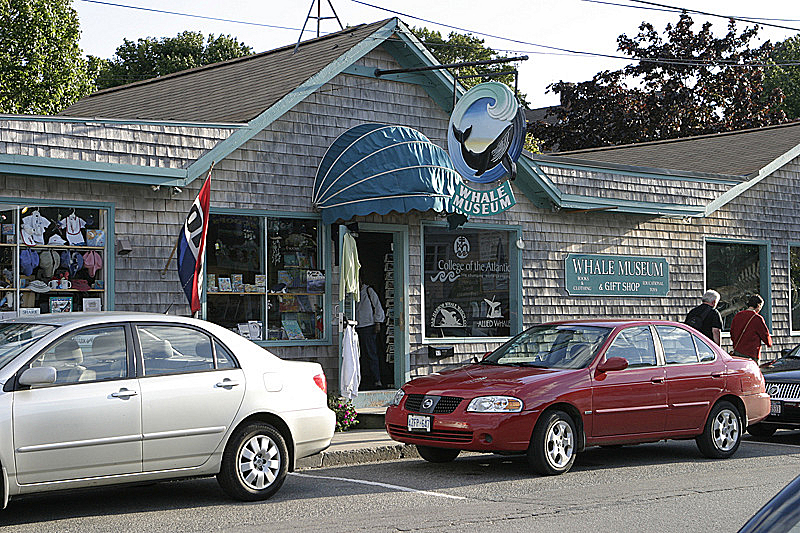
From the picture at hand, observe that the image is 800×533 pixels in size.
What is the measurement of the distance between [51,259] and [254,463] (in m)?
4.70

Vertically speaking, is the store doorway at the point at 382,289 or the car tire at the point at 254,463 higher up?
the store doorway at the point at 382,289

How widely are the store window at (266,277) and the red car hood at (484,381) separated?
3585 mm

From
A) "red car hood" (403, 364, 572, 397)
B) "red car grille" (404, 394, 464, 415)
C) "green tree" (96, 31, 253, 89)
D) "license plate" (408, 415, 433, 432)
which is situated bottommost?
"license plate" (408, 415, 433, 432)

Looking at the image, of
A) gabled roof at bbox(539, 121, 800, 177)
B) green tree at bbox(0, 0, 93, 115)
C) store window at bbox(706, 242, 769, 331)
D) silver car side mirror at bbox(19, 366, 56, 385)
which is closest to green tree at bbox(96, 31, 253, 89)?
green tree at bbox(0, 0, 93, 115)

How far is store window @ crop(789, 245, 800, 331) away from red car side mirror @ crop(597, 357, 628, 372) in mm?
10816

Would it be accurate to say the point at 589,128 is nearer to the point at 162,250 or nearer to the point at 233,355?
the point at 162,250

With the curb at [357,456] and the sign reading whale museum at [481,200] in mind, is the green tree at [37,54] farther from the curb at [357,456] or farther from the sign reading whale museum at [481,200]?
the curb at [357,456]

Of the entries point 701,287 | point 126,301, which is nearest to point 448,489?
point 126,301

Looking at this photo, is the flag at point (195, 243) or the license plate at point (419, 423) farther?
the flag at point (195, 243)

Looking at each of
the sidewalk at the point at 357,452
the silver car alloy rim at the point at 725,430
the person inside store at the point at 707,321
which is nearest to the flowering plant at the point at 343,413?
the sidewalk at the point at 357,452

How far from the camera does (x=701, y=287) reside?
1889cm

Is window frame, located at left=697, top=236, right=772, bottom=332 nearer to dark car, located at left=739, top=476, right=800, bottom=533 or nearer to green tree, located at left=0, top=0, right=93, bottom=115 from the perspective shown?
dark car, located at left=739, top=476, right=800, bottom=533

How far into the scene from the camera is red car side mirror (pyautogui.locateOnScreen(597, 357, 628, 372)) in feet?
35.1

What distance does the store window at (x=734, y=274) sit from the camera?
19.3 metres
